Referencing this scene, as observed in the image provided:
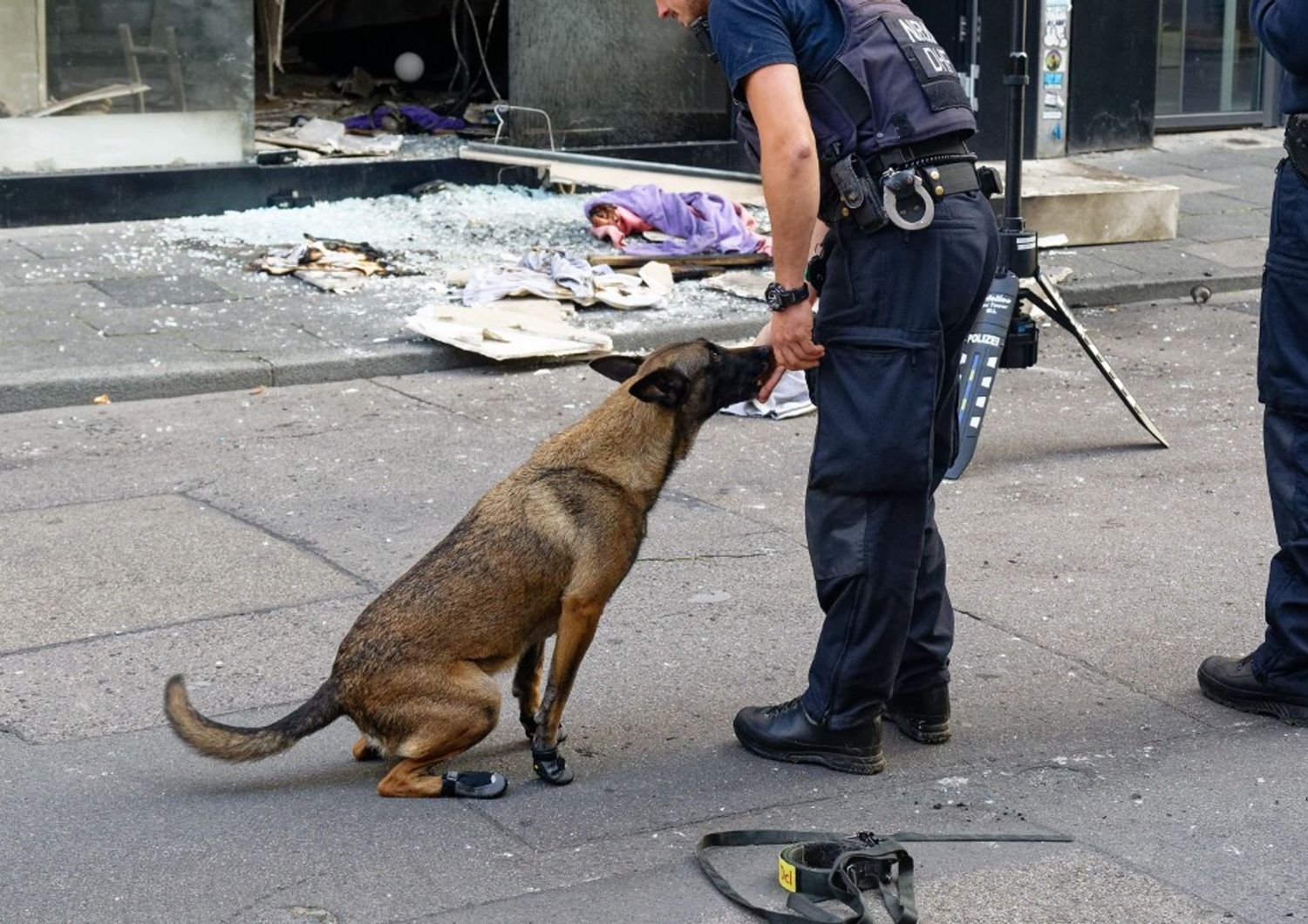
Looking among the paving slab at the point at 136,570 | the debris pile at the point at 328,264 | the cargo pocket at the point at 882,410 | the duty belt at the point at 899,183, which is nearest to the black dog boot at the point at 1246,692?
the cargo pocket at the point at 882,410

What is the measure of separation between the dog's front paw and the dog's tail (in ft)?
1.65

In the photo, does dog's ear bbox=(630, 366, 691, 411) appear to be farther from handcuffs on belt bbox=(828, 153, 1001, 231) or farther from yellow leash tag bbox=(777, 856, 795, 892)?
yellow leash tag bbox=(777, 856, 795, 892)

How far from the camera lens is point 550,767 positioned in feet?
13.7

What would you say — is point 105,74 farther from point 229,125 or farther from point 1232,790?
point 1232,790

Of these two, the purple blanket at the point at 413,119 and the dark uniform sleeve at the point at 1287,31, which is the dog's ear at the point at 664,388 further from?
the purple blanket at the point at 413,119

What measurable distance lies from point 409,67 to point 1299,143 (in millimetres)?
12760

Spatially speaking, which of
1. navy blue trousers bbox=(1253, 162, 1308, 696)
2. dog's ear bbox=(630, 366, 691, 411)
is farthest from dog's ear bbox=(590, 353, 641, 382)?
navy blue trousers bbox=(1253, 162, 1308, 696)

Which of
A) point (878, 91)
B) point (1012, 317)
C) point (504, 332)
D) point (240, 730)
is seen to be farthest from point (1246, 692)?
point (504, 332)

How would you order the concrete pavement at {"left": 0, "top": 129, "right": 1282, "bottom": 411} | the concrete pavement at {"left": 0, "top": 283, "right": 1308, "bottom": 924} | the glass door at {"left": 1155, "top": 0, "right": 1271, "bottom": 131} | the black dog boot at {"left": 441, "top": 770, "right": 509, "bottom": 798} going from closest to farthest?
the concrete pavement at {"left": 0, "top": 283, "right": 1308, "bottom": 924}, the black dog boot at {"left": 441, "top": 770, "right": 509, "bottom": 798}, the concrete pavement at {"left": 0, "top": 129, "right": 1282, "bottom": 411}, the glass door at {"left": 1155, "top": 0, "right": 1271, "bottom": 131}

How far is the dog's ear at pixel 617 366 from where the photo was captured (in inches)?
173

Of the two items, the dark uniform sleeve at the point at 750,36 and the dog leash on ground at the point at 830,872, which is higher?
the dark uniform sleeve at the point at 750,36

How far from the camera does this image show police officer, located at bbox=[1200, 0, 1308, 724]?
4539mm

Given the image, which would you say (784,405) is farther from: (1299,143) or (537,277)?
(1299,143)

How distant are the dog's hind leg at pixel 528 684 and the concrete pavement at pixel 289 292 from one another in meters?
4.21
